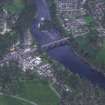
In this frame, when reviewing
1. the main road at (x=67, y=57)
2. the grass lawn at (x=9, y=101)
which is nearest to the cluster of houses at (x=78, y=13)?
the main road at (x=67, y=57)

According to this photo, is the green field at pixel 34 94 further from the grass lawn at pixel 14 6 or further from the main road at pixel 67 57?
the grass lawn at pixel 14 6

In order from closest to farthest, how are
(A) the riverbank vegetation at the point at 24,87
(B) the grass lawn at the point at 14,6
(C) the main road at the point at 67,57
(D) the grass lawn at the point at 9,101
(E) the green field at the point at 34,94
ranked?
(D) the grass lawn at the point at 9,101 < (E) the green field at the point at 34,94 < (A) the riverbank vegetation at the point at 24,87 < (C) the main road at the point at 67,57 < (B) the grass lawn at the point at 14,6

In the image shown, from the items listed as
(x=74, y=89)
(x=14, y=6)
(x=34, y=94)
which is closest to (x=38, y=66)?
(x=34, y=94)

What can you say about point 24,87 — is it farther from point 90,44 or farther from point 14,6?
point 14,6

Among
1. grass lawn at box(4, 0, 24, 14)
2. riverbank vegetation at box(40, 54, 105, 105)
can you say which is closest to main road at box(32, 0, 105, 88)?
riverbank vegetation at box(40, 54, 105, 105)

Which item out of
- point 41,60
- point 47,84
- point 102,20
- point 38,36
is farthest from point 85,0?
point 47,84

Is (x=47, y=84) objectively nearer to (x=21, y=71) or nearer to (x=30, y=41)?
(x=21, y=71)
